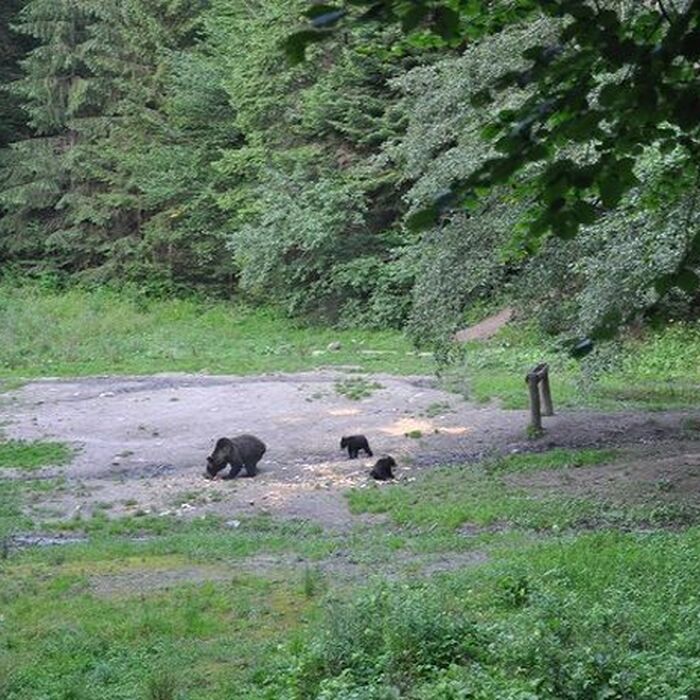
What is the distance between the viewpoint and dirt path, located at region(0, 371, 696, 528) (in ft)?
56.2

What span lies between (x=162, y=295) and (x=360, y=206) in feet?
31.4

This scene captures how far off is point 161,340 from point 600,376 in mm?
17025

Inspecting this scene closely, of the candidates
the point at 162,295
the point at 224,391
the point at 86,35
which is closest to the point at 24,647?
the point at 224,391

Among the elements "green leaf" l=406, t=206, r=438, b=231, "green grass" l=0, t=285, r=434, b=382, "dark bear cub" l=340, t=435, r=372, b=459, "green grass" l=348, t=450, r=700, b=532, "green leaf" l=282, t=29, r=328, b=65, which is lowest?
"green grass" l=348, t=450, r=700, b=532

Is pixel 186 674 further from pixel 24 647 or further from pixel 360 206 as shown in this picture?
pixel 360 206

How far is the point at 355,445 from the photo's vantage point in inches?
744

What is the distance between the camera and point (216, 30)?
4200cm

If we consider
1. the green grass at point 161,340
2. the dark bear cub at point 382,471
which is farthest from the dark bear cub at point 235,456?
the green grass at point 161,340

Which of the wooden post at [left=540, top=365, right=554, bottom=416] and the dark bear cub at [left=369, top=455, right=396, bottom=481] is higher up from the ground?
the wooden post at [left=540, top=365, right=554, bottom=416]

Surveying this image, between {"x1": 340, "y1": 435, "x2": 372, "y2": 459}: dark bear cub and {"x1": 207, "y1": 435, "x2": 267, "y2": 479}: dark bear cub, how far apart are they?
48.3 inches

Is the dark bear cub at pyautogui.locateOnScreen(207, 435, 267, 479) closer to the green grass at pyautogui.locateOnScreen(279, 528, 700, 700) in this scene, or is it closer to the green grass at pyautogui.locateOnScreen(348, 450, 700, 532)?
the green grass at pyautogui.locateOnScreen(348, 450, 700, 532)

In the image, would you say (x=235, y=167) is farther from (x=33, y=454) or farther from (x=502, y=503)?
(x=502, y=503)

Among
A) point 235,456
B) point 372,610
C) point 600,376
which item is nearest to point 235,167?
point 600,376

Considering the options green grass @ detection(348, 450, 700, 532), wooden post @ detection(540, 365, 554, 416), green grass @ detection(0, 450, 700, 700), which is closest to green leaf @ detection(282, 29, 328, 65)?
green grass @ detection(0, 450, 700, 700)
